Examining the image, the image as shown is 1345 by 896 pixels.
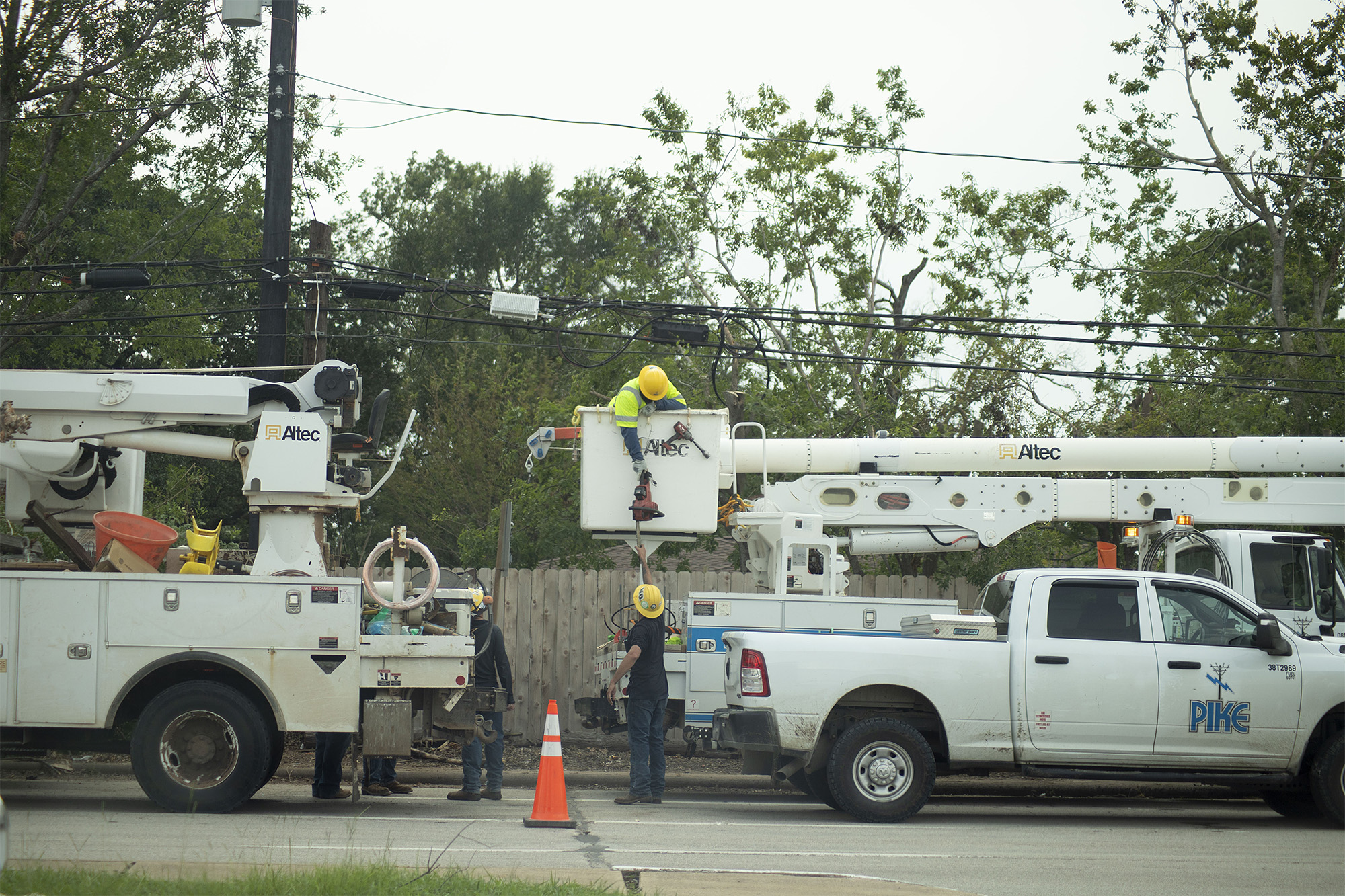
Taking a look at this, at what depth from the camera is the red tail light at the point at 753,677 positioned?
10.2 m

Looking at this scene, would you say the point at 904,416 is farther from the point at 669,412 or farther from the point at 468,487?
the point at 468,487

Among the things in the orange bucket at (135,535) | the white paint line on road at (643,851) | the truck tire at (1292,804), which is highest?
the orange bucket at (135,535)

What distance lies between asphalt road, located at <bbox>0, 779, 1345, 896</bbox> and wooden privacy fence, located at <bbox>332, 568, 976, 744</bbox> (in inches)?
127

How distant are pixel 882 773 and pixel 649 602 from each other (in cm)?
248

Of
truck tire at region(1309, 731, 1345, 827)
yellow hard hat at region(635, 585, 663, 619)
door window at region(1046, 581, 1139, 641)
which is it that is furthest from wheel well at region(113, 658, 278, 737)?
truck tire at region(1309, 731, 1345, 827)

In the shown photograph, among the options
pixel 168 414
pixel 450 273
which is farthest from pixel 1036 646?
pixel 450 273

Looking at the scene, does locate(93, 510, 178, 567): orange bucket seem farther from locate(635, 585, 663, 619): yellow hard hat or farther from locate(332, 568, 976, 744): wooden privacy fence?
locate(332, 568, 976, 744): wooden privacy fence

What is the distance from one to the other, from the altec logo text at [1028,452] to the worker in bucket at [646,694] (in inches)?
179

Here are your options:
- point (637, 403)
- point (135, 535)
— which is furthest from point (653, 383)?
point (135, 535)

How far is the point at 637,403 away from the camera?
11.9m

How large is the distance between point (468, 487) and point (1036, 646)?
22245mm

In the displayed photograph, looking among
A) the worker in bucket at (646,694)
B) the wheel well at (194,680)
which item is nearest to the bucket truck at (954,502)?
the worker in bucket at (646,694)

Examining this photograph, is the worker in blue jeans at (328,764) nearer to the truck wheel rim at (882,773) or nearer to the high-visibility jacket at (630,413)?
the high-visibility jacket at (630,413)

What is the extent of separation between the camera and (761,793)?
1280 centimetres
